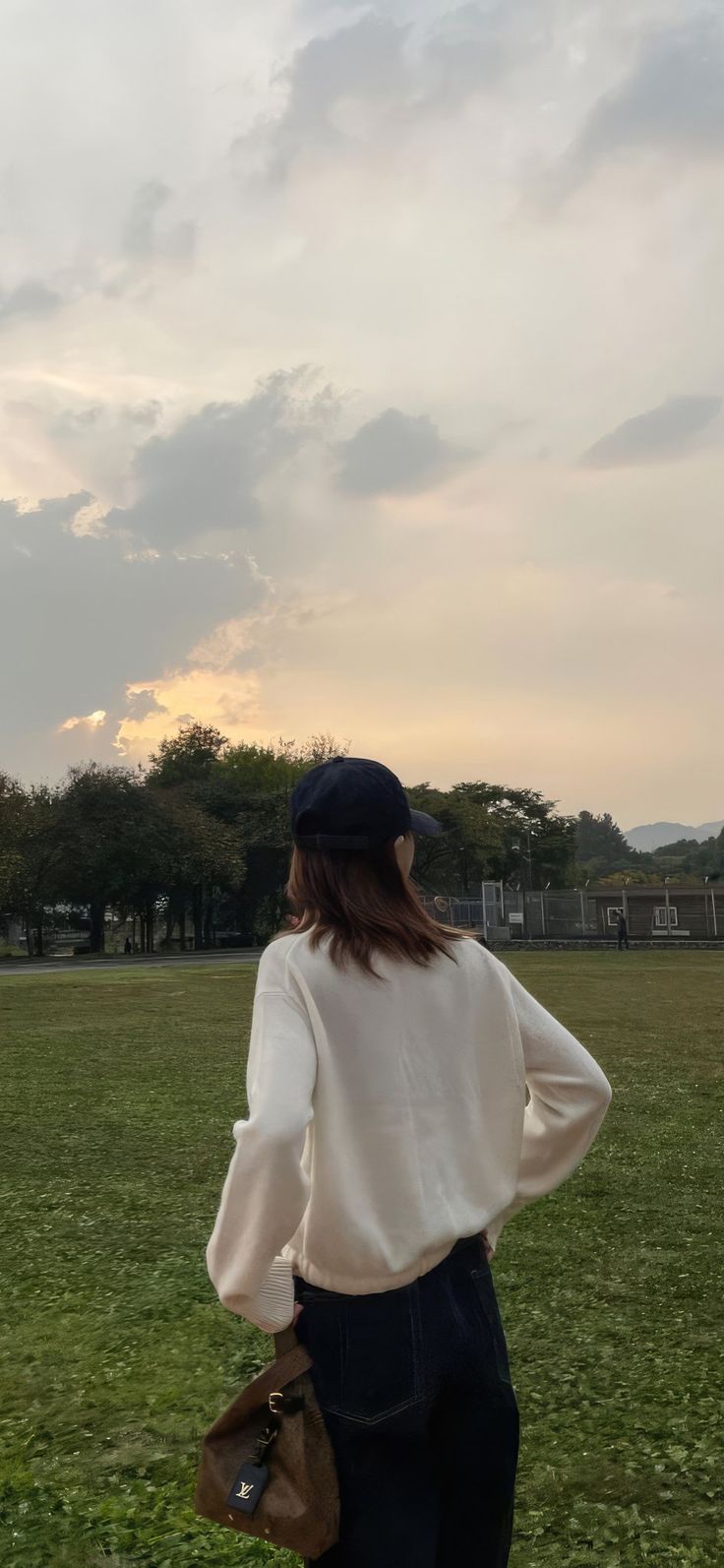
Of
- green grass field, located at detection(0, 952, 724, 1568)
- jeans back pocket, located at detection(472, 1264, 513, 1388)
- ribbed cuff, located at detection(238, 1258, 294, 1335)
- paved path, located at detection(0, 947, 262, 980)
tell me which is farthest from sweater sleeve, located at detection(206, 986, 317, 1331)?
paved path, located at detection(0, 947, 262, 980)

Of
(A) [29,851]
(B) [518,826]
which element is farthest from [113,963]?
(B) [518,826]

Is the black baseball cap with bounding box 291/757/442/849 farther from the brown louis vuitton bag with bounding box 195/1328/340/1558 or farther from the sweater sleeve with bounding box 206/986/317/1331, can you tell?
the brown louis vuitton bag with bounding box 195/1328/340/1558

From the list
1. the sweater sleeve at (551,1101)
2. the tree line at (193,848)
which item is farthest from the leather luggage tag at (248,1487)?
the tree line at (193,848)

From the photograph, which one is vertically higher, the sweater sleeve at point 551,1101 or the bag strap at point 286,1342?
the sweater sleeve at point 551,1101

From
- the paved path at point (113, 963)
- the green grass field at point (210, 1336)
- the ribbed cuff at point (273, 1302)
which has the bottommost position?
the green grass field at point (210, 1336)

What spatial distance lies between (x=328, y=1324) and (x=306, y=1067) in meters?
0.44

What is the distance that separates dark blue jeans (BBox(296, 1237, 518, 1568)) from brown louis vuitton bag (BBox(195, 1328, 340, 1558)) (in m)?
0.03

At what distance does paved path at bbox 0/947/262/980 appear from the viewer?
37625 millimetres

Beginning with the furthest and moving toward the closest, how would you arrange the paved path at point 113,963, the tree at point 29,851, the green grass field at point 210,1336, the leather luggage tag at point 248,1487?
the tree at point 29,851, the paved path at point 113,963, the green grass field at point 210,1336, the leather luggage tag at point 248,1487

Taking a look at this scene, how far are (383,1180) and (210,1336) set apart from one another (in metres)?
3.97

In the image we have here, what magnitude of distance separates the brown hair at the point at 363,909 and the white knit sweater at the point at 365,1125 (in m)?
0.03

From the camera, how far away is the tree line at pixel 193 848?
2050 inches

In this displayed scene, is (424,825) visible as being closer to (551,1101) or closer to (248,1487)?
(551,1101)

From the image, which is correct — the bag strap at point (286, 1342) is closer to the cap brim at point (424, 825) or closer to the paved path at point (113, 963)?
the cap brim at point (424, 825)
